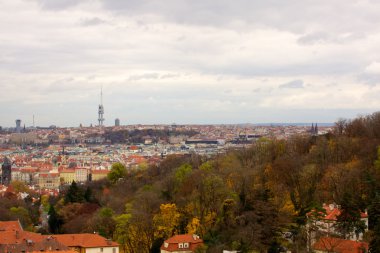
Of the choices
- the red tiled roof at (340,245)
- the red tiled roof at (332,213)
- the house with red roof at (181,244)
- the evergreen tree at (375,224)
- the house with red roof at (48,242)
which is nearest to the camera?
the evergreen tree at (375,224)

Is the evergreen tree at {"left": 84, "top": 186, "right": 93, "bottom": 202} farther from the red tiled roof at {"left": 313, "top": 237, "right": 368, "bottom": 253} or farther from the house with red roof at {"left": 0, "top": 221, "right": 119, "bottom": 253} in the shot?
the red tiled roof at {"left": 313, "top": 237, "right": 368, "bottom": 253}

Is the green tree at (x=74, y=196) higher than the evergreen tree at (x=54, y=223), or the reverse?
the green tree at (x=74, y=196)

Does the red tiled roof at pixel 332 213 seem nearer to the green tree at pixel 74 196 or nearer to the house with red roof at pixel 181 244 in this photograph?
the house with red roof at pixel 181 244

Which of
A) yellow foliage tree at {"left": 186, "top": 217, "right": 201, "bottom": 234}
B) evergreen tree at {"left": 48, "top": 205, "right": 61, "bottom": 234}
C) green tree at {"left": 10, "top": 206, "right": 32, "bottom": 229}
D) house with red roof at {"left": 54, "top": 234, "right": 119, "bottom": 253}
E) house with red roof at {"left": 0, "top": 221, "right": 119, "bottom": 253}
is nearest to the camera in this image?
house with red roof at {"left": 0, "top": 221, "right": 119, "bottom": 253}

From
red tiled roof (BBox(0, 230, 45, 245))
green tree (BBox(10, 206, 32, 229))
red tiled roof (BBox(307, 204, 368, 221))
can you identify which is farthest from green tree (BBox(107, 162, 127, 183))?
red tiled roof (BBox(307, 204, 368, 221))

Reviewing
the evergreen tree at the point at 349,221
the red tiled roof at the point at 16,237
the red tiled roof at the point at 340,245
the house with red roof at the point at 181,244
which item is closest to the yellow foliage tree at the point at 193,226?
the house with red roof at the point at 181,244
